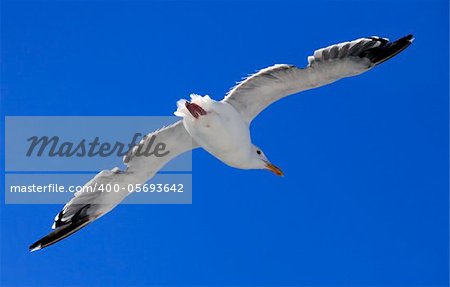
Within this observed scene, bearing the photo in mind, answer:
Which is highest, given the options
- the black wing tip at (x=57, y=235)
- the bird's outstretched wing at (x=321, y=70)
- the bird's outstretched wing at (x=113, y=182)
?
the bird's outstretched wing at (x=321, y=70)

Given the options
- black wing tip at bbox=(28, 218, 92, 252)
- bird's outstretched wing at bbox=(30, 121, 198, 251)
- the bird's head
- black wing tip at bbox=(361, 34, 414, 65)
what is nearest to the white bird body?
the bird's head

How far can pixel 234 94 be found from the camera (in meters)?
7.75

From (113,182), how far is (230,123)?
4.34ft

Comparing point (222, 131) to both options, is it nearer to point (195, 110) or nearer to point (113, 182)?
point (195, 110)

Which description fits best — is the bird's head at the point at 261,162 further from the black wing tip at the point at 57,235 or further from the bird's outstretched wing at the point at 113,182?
the black wing tip at the point at 57,235

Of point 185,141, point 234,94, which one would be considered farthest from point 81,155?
point 234,94

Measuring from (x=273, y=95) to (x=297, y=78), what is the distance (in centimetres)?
31

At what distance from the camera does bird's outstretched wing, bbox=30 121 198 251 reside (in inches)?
312

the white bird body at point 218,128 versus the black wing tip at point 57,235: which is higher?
the white bird body at point 218,128

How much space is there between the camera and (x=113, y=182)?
808 cm

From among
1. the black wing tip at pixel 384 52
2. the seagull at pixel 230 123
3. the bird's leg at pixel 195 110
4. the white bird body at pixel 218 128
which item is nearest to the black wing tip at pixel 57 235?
the seagull at pixel 230 123

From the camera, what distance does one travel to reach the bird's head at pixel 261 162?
7.96 meters

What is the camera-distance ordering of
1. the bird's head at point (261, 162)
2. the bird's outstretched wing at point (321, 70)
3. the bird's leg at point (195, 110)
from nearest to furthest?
the bird's leg at point (195, 110) < the bird's outstretched wing at point (321, 70) < the bird's head at point (261, 162)

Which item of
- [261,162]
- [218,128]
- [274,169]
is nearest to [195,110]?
[218,128]
